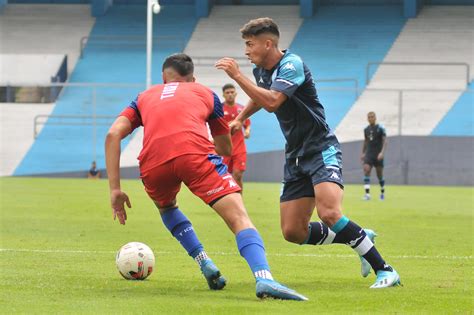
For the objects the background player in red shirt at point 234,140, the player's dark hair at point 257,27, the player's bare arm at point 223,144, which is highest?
the player's dark hair at point 257,27

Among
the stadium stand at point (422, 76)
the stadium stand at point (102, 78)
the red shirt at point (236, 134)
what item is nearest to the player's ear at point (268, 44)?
the red shirt at point (236, 134)

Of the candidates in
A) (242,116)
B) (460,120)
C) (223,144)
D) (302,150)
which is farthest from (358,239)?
(460,120)

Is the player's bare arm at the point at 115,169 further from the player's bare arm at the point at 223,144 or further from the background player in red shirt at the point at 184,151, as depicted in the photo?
the player's bare arm at the point at 223,144

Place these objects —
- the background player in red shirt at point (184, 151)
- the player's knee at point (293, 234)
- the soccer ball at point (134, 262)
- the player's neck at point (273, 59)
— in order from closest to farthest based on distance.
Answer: the background player in red shirt at point (184, 151)
the player's neck at point (273, 59)
the soccer ball at point (134, 262)
the player's knee at point (293, 234)

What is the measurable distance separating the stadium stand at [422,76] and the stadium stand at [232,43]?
2.89 metres

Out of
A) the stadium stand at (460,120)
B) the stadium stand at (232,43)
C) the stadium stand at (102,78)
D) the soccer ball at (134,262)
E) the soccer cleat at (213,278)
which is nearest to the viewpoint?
the soccer cleat at (213,278)

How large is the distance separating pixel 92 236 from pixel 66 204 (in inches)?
324

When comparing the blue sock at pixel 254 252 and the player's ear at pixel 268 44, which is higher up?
the player's ear at pixel 268 44

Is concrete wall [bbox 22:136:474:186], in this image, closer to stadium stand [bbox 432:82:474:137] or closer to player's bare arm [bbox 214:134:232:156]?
stadium stand [bbox 432:82:474:137]

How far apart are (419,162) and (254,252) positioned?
3194 centimetres

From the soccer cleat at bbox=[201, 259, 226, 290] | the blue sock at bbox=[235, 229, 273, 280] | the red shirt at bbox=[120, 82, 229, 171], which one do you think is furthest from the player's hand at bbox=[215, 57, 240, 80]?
the soccer cleat at bbox=[201, 259, 226, 290]

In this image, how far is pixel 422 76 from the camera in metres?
44.0

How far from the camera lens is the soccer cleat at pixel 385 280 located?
30.8 feet

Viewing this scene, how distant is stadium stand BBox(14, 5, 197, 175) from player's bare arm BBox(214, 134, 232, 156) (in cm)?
3215
